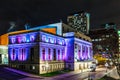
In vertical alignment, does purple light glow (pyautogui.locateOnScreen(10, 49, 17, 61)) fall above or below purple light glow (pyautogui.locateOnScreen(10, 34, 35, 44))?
below

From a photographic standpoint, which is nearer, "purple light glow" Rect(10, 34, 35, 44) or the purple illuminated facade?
the purple illuminated facade

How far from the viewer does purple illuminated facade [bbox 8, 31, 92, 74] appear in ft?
218

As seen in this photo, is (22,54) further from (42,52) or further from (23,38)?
(42,52)

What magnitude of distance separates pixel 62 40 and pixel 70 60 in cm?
912

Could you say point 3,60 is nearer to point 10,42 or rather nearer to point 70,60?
point 10,42

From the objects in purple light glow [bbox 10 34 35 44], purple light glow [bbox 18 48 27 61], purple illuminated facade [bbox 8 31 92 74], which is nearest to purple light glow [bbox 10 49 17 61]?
purple illuminated facade [bbox 8 31 92 74]

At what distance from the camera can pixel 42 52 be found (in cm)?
6744

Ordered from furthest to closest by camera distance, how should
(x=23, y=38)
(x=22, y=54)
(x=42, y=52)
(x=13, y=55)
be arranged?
(x=13, y=55) → (x=23, y=38) → (x=22, y=54) → (x=42, y=52)

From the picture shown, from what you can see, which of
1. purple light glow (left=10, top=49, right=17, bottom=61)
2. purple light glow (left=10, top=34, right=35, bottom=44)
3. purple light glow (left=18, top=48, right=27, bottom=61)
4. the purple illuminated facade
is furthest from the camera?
purple light glow (left=10, top=49, right=17, bottom=61)

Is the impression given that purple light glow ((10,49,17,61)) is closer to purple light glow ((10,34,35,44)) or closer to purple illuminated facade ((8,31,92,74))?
purple illuminated facade ((8,31,92,74))

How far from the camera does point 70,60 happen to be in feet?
274

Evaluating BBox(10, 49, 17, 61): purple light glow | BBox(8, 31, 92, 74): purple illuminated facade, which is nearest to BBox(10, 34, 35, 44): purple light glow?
BBox(8, 31, 92, 74): purple illuminated facade

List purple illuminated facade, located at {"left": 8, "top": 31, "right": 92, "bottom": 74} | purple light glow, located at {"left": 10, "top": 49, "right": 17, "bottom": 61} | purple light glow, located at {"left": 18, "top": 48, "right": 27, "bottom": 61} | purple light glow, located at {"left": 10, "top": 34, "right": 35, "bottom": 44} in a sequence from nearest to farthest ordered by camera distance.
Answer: purple illuminated facade, located at {"left": 8, "top": 31, "right": 92, "bottom": 74} < purple light glow, located at {"left": 10, "top": 34, "right": 35, "bottom": 44} < purple light glow, located at {"left": 18, "top": 48, "right": 27, "bottom": 61} < purple light glow, located at {"left": 10, "top": 49, "right": 17, "bottom": 61}

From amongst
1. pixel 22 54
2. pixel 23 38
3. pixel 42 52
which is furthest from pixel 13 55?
pixel 42 52
